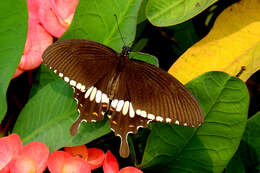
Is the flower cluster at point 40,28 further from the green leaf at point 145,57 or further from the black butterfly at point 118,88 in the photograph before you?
the green leaf at point 145,57

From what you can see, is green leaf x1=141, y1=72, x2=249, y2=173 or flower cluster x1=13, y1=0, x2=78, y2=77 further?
flower cluster x1=13, y1=0, x2=78, y2=77

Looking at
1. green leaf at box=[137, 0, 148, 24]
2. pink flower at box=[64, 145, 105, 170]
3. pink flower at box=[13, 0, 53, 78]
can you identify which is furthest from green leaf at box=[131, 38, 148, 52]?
pink flower at box=[64, 145, 105, 170]

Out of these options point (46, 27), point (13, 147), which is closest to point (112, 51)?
point (46, 27)

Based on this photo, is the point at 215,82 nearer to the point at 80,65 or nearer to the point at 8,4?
the point at 80,65

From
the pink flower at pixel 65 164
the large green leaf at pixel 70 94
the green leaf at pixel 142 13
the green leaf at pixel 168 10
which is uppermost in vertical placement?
the green leaf at pixel 168 10

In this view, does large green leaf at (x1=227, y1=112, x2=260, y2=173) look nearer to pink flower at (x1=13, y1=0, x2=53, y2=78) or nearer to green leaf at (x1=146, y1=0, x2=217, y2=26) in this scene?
green leaf at (x1=146, y1=0, x2=217, y2=26)

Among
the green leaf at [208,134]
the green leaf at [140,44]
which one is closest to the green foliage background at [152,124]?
the green leaf at [208,134]
